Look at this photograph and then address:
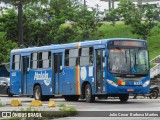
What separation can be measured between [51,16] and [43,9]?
3.70ft

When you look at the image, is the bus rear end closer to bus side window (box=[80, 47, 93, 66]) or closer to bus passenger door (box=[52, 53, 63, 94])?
bus side window (box=[80, 47, 93, 66])

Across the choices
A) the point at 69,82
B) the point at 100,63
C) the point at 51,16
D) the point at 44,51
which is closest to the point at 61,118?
the point at 100,63

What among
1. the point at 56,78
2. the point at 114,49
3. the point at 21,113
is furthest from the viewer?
the point at 56,78

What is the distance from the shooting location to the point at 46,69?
30312 mm

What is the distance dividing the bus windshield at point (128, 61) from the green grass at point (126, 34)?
34137 mm

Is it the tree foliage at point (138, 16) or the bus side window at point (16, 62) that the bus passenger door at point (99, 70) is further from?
the tree foliage at point (138, 16)

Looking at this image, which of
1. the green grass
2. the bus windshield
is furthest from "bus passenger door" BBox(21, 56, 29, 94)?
the green grass

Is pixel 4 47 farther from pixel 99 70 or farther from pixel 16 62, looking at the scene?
pixel 99 70

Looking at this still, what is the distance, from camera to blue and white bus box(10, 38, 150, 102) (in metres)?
25.9

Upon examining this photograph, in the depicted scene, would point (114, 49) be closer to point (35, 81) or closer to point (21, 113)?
point (35, 81)

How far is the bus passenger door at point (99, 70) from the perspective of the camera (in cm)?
2619

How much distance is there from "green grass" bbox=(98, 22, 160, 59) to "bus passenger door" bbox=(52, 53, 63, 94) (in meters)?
31.5

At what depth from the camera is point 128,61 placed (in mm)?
26062

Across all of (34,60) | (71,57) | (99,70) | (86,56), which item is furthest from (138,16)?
(99,70)
